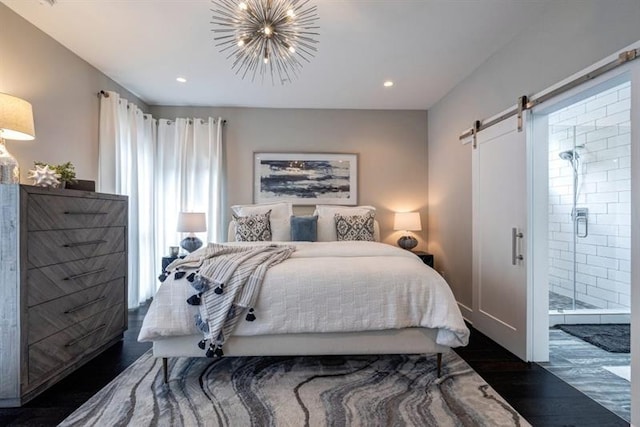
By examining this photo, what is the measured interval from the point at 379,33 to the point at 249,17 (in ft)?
3.62

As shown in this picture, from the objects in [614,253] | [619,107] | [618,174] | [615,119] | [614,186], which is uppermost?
[619,107]

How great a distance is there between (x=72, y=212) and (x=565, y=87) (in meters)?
3.36

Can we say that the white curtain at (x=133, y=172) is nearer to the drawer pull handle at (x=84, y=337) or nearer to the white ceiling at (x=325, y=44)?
the white ceiling at (x=325, y=44)

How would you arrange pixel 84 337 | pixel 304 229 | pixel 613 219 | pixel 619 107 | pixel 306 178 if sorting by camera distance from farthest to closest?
1. pixel 306 178
2. pixel 304 229
3. pixel 613 219
4. pixel 619 107
5. pixel 84 337

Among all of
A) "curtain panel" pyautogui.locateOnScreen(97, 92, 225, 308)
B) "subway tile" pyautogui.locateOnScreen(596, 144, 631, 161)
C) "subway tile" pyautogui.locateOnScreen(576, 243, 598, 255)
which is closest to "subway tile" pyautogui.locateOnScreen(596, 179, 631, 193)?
"subway tile" pyautogui.locateOnScreen(596, 144, 631, 161)

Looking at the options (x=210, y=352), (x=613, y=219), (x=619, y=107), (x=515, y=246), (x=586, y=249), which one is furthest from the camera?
(x=586, y=249)

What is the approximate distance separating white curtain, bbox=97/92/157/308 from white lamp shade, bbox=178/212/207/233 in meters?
0.47

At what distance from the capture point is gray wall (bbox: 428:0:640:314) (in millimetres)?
1801

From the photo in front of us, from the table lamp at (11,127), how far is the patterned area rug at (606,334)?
14.9 feet

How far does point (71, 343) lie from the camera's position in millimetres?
2107

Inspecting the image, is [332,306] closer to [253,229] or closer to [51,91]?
[253,229]

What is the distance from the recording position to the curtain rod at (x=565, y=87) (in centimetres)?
161

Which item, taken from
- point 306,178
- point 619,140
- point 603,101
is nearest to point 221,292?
point 306,178

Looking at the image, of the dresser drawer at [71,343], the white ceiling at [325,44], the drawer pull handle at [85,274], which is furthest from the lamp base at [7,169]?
the white ceiling at [325,44]
